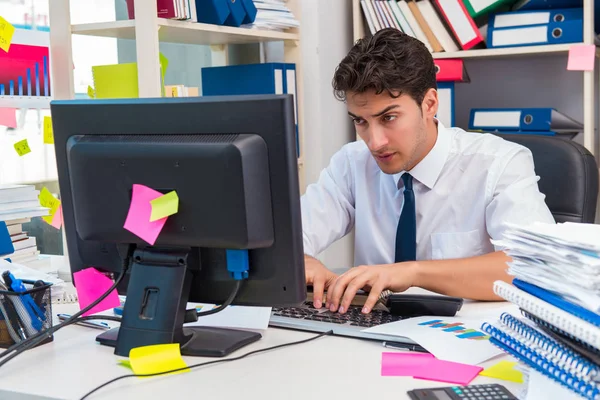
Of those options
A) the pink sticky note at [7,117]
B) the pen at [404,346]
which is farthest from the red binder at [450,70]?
the pen at [404,346]

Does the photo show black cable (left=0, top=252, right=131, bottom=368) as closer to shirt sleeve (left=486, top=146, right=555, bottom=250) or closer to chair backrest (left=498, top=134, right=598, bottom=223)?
shirt sleeve (left=486, top=146, right=555, bottom=250)

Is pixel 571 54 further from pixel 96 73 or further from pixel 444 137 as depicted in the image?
pixel 96 73

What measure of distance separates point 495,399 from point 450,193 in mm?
969

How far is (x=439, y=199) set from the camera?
1895 millimetres

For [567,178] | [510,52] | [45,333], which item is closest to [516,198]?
[567,178]

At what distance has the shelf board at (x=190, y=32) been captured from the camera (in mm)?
2234

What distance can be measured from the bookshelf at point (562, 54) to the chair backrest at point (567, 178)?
816 mm

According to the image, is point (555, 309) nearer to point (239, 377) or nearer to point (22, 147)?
point (239, 377)

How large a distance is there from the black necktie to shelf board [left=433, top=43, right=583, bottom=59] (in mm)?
1100

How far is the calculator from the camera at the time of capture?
3.18ft

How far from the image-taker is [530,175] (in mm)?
1768

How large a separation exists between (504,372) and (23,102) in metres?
1.49

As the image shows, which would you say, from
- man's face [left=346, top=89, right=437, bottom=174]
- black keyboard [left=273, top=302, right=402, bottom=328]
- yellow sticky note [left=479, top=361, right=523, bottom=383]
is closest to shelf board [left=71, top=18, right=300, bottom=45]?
man's face [left=346, top=89, right=437, bottom=174]

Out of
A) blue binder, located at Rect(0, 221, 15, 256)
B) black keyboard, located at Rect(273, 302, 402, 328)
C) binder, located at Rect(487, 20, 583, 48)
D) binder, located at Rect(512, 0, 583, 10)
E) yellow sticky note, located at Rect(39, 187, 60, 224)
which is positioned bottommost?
black keyboard, located at Rect(273, 302, 402, 328)
